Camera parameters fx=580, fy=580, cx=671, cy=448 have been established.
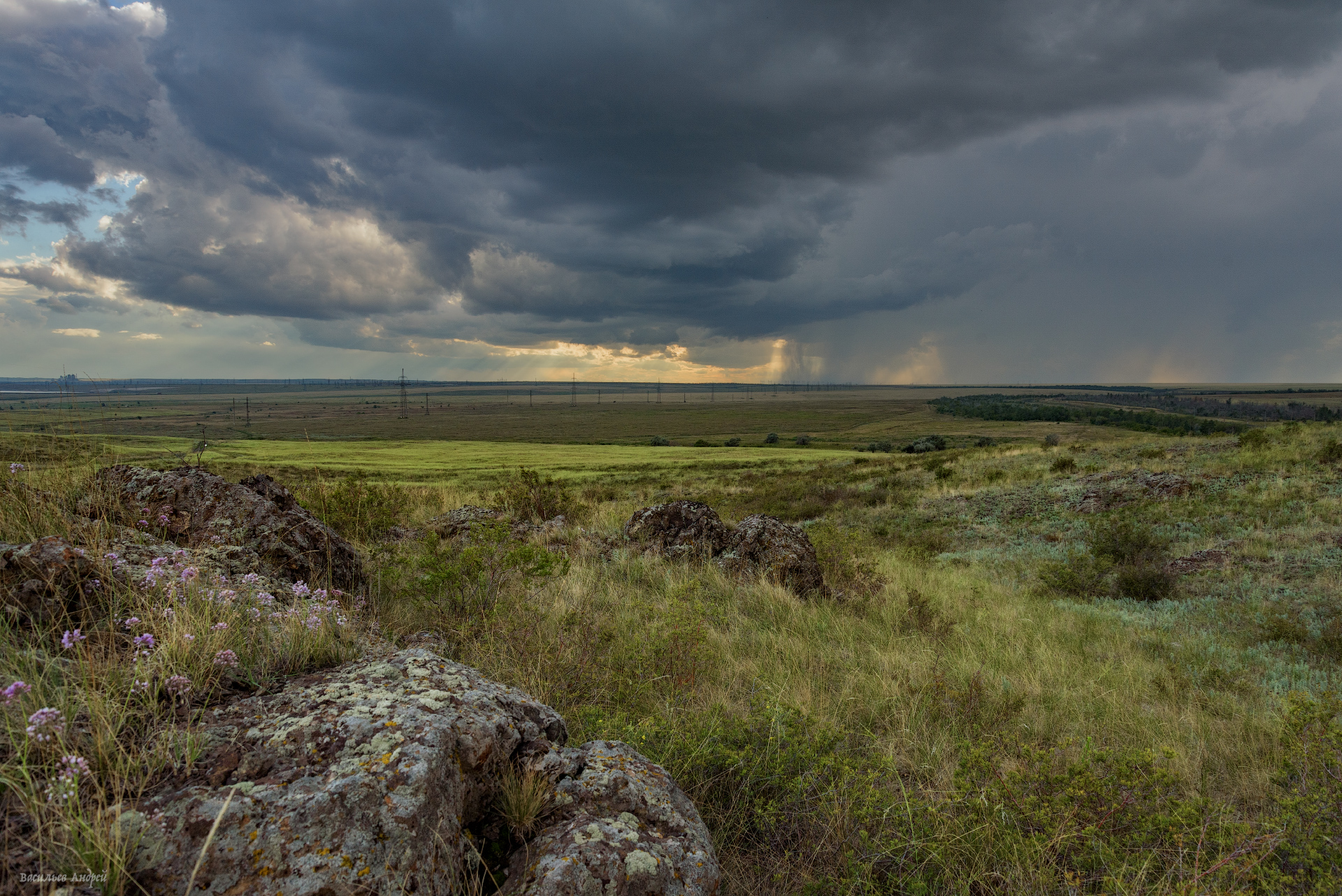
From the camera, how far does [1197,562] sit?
11.7 meters

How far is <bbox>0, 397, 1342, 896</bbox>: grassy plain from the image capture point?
2.88 metres

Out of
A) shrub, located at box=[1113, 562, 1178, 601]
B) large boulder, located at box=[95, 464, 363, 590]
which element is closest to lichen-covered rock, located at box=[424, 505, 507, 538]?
large boulder, located at box=[95, 464, 363, 590]

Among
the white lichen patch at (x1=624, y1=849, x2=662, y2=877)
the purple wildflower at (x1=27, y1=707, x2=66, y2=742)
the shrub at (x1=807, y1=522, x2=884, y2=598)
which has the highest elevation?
the purple wildflower at (x1=27, y1=707, x2=66, y2=742)

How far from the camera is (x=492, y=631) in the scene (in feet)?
16.8

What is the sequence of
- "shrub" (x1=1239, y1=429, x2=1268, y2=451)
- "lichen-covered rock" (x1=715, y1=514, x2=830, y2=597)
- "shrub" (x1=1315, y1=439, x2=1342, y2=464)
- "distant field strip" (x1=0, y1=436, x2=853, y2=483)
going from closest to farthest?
1. "lichen-covered rock" (x1=715, y1=514, x2=830, y2=597)
2. "shrub" (x1=1315, y1=439, x2=1342, y2=464)
3. "shrub" (x1=1239, y1=429, x2=1268, y2=451)
4. "distant field strip" (x1=0, y1=436, x2=853, y2=483)

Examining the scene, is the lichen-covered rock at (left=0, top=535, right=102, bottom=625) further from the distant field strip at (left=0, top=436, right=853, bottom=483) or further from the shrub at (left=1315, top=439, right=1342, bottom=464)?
the distant field strip at (left=0, top=436, right=853, bottom=483)

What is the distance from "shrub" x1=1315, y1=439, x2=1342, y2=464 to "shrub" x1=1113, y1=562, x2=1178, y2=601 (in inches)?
460

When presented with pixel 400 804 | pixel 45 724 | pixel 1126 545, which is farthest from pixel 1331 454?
pixel 45 724

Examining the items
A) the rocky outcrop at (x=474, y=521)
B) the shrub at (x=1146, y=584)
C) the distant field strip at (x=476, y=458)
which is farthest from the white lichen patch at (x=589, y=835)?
the distant field strip at (x=476, y=458)

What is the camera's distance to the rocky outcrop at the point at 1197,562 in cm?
1135

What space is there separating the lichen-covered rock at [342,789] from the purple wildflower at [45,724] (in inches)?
16.4

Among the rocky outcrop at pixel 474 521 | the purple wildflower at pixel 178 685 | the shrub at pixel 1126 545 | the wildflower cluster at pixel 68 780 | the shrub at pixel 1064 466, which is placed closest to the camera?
the wildflower cluster at pixel 68 780

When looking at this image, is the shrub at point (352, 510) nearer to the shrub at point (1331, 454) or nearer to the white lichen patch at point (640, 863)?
the white lichen patch at point (640, 863)

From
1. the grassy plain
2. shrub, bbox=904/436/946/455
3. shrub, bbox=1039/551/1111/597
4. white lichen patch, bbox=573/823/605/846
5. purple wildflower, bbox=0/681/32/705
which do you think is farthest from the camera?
shrub, bbox=904/436/946/455
